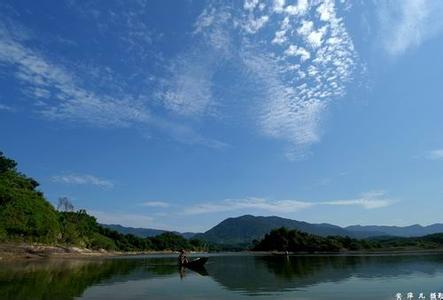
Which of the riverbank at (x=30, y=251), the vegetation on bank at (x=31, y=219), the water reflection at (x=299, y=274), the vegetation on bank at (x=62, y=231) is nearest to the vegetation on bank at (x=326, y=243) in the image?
the vegetation on bank at (x=62, y=231)

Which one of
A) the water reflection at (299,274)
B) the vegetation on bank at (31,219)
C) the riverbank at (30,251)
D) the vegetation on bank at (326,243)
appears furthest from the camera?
the vegetation on bank at (326,243)

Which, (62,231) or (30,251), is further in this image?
(62,231)

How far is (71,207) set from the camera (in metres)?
163

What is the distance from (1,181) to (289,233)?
104m

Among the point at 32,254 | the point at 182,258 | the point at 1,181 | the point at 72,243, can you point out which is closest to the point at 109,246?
the point at 72,243

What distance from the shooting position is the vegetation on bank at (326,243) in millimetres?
153663

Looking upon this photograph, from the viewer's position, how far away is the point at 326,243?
159875 mm

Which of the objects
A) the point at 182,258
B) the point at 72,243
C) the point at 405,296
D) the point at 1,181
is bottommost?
the point at 405,296

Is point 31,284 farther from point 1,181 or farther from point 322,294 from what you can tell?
point 1,181

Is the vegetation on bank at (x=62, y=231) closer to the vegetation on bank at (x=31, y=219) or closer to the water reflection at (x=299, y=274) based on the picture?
the vegetation on bank at (x=31, y=219)

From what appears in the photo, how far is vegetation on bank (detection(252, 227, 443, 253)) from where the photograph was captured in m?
154

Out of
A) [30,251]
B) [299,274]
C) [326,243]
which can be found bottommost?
[299,274]

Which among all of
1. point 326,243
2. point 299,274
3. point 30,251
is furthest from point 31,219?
point 326,243

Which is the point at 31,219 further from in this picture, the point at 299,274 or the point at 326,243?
the point at 326,243
